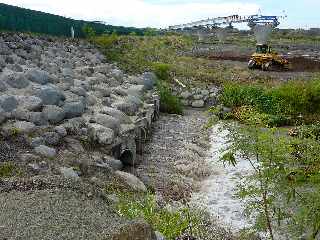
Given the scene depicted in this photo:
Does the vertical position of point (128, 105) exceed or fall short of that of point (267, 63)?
it exceeds it

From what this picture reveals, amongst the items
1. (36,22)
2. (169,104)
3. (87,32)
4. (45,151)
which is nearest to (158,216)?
(45,151)

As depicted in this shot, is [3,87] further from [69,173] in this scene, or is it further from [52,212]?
[52,212]

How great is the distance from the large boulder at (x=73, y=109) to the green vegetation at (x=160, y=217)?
9.80 ft

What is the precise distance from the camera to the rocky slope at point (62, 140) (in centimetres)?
536

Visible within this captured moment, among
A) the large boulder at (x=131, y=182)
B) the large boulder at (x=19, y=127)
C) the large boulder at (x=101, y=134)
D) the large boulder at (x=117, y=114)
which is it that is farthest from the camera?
the large boulder at (x=117, y=114)

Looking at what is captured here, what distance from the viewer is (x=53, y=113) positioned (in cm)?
975

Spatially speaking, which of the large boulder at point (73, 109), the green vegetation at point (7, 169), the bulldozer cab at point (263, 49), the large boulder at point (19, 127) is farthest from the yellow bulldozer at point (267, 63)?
the green vegetation at point (7, 169)

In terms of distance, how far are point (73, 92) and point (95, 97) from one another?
2.19 ft

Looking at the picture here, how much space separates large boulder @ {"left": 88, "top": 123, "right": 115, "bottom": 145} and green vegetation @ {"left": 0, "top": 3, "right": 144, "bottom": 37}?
8.36m

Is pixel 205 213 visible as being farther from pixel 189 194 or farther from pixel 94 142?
pixel 94 142

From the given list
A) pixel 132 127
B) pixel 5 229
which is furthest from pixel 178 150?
pixel 5 229

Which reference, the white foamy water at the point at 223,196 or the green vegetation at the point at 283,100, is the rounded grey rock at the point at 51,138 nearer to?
the white foamy water at the point at 223,196

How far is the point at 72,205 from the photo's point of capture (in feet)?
19.0

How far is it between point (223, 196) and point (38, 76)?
4.46 metres
